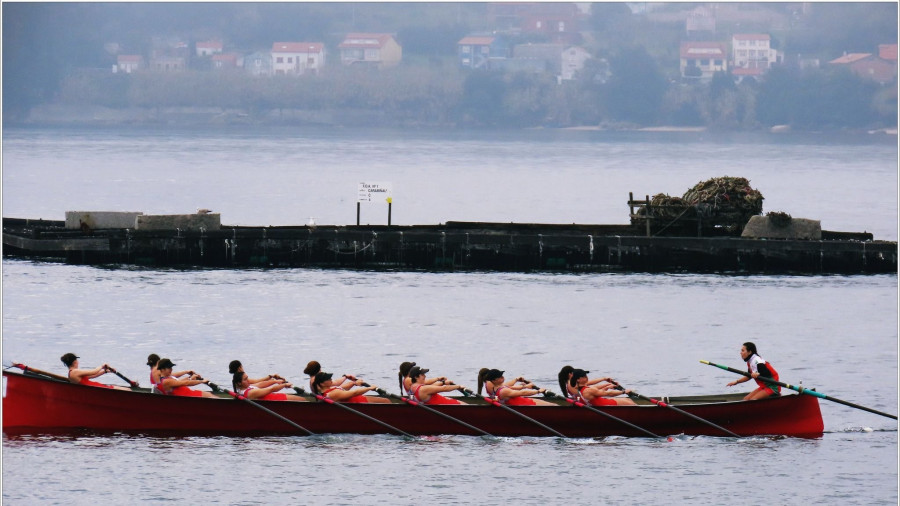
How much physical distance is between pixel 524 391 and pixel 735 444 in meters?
5.09

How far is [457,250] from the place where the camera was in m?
62.8

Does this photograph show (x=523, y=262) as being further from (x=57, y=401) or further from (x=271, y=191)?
(x=271, y=191)

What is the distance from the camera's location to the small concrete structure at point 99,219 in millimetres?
63406

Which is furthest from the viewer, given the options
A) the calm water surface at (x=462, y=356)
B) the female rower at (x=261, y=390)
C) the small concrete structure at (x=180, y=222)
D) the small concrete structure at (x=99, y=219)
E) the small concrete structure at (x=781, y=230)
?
the small concrete structure at (x=99, y=219)

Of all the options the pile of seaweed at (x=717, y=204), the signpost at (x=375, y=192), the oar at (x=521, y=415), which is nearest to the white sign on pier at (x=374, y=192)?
the signpost at (x=375, y=192)

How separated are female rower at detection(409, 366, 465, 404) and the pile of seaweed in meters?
28.7

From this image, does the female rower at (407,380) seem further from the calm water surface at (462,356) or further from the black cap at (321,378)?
the black cap at (321,378)

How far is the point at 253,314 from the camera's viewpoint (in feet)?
180

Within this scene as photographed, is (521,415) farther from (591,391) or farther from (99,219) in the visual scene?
(99,219)

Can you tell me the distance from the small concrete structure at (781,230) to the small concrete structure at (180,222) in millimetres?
21480

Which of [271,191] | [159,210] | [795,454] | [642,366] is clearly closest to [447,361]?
[642,366]

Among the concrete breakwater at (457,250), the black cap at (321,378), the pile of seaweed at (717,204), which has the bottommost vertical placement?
the black cap at (321,378)

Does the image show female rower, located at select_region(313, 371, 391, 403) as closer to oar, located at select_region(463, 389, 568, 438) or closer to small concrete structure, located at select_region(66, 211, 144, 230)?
oar, located at select_region(463, 389, 568, 438)

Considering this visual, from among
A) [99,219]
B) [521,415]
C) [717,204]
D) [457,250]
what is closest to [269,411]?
[521,415]
